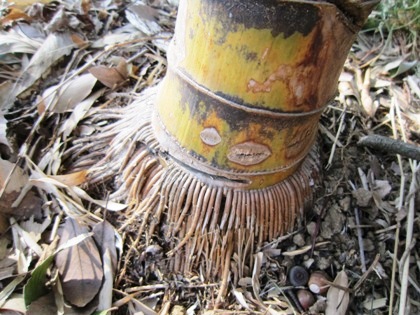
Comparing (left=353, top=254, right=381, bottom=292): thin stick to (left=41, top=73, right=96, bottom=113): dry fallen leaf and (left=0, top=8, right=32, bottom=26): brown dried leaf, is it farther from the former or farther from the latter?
(left=0, top=8, right=32, bottom=26): brown dried leaf

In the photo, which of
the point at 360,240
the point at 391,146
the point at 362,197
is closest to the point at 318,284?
the point at 360,240

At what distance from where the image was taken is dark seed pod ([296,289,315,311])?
1.27 meters

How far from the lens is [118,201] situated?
→ 1.32 metres

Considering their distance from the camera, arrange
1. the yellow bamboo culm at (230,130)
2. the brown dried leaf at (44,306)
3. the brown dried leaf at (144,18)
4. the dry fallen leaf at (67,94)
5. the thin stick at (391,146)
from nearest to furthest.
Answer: the yellow bamboo culm at (230,130)
the brown dried leaf at (44,306)
the thin stick at (391,146)
the dry fallen leaf at (67,94)
the brown dried leaf at (144,18)

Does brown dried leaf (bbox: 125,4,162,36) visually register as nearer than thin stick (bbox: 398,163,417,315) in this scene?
No

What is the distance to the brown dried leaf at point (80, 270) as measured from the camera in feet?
3.90

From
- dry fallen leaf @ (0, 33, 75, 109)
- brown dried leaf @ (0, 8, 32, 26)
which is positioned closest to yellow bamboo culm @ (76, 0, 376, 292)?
dry fallen leaf @ (0, 33, 75, 109)

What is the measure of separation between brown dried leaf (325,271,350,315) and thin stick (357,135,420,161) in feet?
1.41

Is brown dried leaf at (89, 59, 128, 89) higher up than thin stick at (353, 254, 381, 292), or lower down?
higher up

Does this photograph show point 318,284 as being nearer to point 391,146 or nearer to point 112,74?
point 391,146

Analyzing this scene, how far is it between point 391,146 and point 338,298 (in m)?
0.49

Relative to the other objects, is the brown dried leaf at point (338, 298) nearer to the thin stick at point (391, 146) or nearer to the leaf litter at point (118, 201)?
the leaf litter at point (118, 201)

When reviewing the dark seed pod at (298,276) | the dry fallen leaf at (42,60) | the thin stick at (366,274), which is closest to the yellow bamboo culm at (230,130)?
the dark seed pod at (298,276)

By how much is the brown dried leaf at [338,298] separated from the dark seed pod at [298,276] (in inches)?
2.8
